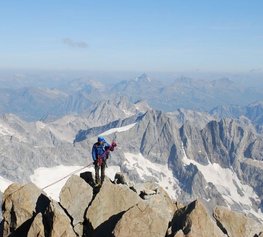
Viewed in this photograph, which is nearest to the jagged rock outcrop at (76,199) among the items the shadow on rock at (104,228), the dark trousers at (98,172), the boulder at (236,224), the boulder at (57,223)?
the shadow on rock at (104,228)

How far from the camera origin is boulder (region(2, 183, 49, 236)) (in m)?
35.1

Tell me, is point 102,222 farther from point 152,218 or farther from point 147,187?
point 147,187

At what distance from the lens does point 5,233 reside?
35.6m

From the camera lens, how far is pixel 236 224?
36.1 metres

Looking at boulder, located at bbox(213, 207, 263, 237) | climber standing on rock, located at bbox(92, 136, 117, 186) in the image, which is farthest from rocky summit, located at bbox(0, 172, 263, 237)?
climber standing on rock, located at bbox(92, 136, 117, 186)

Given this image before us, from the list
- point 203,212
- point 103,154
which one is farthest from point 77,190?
point 203,212

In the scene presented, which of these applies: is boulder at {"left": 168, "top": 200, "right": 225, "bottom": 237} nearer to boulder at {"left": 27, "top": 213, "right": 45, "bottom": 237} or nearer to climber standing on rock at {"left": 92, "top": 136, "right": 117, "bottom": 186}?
climber standing on rock at {"left": 92, "top": 136, "right": 117, "bottom": 186}

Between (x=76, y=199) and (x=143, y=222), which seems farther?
(x=76, y=199)

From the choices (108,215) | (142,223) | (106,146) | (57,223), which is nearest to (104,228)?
(108,215)

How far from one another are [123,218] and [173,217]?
424 cm

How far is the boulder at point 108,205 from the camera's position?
32.7 meters

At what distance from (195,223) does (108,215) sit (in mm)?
7107

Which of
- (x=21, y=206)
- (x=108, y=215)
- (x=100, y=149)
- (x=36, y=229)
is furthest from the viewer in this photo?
(x=100, y=149)

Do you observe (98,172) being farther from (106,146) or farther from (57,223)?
(57,223)
